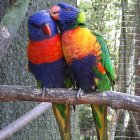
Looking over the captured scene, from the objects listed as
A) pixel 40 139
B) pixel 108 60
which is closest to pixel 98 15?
pixel 40 139

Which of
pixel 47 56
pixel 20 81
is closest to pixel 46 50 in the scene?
pixel 47 56

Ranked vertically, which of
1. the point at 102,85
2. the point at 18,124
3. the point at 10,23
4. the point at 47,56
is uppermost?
the point at 10,23

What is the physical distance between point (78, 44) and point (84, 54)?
4 centimetres

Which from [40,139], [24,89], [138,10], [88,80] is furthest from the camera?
[138,10]

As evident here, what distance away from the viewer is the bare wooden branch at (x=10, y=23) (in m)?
1.41

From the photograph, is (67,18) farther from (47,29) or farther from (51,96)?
(51,96)

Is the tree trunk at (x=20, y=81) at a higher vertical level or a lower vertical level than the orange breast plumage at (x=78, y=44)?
lower

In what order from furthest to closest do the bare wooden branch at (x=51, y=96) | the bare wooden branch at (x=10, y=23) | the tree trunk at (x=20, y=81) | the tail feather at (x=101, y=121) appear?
the tree trunk at (x=20, y=81), the bare wooden branch at (x=10, y=23), the tail feather at (x=101, y=121), the bare wooden branch at (x=51, y=96)

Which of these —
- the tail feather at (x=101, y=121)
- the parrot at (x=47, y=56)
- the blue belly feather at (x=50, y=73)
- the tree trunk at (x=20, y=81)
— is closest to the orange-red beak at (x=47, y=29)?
the parrot at (x=47, y=56)

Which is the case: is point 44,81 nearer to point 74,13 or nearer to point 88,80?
point 88,80

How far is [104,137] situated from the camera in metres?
1.29

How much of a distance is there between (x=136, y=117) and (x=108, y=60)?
5.40 feet

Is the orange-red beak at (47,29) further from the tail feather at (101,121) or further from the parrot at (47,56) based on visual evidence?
the tail feather at (101,121)

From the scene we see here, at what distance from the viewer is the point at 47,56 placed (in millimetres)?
1355
